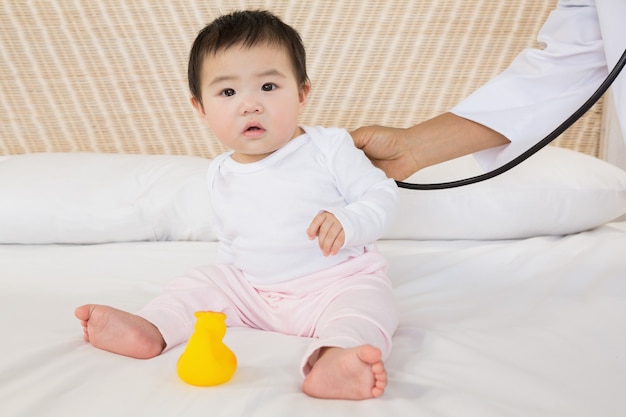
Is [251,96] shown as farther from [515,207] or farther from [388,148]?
[515,207]

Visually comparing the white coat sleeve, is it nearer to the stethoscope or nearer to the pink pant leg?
the stethoscope

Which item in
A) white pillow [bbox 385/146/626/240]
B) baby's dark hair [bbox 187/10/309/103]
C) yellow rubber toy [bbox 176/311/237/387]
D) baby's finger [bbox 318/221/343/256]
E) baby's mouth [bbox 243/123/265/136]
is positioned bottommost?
white pillow [bbox 385/146/626/240]

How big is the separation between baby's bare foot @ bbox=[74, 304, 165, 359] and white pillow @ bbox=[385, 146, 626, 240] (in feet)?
2.56

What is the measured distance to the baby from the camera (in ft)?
3.85

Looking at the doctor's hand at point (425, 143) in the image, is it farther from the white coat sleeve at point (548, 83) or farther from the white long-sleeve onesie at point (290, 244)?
the white long-sleeve onesie at point (290, 244)

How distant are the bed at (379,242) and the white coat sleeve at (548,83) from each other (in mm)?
291

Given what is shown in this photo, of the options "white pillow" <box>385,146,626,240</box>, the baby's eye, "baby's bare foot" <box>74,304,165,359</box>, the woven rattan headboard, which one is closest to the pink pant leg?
"baby's bare foot" <box>74,304,165,359</box>

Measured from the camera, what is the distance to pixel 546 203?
168 cm

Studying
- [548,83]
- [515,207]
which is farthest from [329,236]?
[515,207]

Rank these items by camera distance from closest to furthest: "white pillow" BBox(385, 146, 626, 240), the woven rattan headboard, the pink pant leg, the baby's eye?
1. the pink pant leg
2. the baby's eye
3. "white pillow" BBox(385, 146, 626, 240)
4. the woven rattan headboard

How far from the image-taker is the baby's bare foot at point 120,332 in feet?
3.39

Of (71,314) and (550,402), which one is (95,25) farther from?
(550,402)

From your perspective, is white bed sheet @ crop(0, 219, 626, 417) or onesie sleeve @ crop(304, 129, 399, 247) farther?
onesie sleeve @ crop(304, 129, 399, 247)

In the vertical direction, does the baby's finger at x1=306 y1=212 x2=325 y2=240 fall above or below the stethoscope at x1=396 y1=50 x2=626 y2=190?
above
